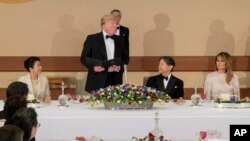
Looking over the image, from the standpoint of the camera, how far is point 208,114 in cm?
496

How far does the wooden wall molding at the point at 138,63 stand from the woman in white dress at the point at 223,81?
1.88m

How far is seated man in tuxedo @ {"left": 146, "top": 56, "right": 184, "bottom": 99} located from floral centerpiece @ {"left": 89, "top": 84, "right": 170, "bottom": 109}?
1.70 m

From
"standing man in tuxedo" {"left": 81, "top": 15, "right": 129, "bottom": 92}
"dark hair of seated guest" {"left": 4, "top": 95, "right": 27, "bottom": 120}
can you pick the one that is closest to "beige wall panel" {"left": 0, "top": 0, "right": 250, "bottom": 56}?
"standing man in tuxedo" {"left": 81, "top": 15, "right": 129, "bottom": 92}

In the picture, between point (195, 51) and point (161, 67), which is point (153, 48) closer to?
point (195, 51)

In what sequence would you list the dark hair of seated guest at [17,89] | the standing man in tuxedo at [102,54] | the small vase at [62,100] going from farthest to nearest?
the standing man in tuxedo at [102,54] < the small vase at [62,100] < the dark hair of seated guest at [17,89]

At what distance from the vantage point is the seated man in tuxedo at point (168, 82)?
6.91 metres

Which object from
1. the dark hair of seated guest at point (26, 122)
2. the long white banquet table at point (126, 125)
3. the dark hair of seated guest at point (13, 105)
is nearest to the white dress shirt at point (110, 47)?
the long white banquet table at point (126, 125)

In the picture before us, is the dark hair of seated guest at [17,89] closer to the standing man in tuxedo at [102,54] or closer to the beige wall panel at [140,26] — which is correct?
the standing man in tuxedo at [102,54]

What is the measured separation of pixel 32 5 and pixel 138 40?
5.52 ft

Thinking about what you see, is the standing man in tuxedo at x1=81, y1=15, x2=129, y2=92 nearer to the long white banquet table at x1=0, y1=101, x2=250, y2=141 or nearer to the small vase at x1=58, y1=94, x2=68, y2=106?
the small vase at x1=58, y1=94, x2=68, y2=106

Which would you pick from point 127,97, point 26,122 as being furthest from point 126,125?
point 26,122

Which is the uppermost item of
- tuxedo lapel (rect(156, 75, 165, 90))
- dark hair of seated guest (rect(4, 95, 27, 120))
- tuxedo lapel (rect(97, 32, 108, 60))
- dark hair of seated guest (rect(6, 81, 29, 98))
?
tuxedo lapel (rect(97, 32, 108, 60))

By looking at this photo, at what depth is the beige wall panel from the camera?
8945 mm

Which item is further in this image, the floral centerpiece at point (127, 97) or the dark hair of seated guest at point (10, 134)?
the floral centerpiece at point (127, 97)
